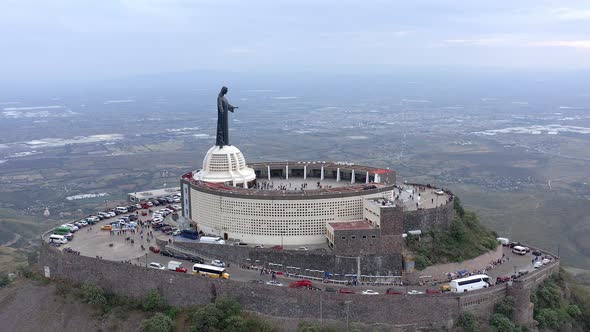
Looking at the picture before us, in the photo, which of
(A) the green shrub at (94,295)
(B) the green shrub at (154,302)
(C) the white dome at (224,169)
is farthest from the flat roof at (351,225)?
(A) the green shrub at (94,295)

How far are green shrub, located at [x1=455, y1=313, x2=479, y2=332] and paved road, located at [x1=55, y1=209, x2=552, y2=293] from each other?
4.87 m

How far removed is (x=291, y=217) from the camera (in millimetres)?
73938

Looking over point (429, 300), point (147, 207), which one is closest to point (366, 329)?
point (429, 300)

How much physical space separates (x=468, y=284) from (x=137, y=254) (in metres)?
39.9

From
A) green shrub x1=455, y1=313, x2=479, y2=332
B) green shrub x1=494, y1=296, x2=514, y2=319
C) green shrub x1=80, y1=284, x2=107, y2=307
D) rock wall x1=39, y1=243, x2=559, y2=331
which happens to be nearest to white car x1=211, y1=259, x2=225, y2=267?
rock wall x1=39, y1=243, x2=559, y2=331

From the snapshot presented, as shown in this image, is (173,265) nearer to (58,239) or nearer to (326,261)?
(326,261)

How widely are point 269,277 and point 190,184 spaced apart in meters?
21.6

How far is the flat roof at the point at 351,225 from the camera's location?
69.7 m

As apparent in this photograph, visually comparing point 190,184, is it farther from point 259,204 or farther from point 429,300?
point 429,300

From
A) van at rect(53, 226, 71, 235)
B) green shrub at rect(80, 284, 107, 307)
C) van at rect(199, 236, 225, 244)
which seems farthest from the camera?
van at rect(53, 226, 71, 235)

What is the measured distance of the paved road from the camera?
66812mm

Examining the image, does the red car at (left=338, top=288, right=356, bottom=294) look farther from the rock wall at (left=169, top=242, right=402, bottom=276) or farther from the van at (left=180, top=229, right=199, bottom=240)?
the van at (left=180, top=229, right=199, bottom=240)

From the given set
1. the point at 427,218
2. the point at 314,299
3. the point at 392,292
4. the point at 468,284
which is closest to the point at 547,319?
the point at 468,284

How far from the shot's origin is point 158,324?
201ft
